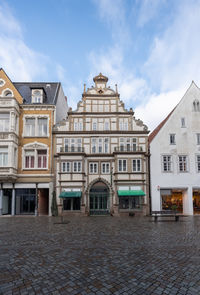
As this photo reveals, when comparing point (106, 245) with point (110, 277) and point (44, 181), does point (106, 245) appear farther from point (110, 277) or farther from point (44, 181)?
point (44, 181)

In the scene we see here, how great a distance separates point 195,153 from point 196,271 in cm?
2259

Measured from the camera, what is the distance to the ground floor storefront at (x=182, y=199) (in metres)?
25.9

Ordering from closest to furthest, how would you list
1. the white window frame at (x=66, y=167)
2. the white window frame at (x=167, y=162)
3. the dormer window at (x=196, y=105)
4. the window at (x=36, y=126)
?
the white window frame at (x=66, y=167), the white window frame at (x=167, y=162), the window at (x=36, y=126), the dormer window at (x=196, y=105)

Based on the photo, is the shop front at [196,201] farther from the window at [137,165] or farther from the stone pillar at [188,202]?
the window at [137,165]

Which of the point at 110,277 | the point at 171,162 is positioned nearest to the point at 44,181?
the point at 171,162

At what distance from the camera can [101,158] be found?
26.4 metres

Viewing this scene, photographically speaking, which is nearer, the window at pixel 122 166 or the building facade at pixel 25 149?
the building facade at pixel 25 149

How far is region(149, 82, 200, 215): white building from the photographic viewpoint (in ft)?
85.7

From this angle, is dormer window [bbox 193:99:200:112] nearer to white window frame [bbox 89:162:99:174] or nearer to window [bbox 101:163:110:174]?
window [bbox 101:163:110:174]

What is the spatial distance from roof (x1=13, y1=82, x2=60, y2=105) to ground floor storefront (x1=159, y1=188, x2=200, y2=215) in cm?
1805

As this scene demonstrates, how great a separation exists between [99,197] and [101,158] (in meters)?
4.65

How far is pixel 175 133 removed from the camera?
27.4 metres

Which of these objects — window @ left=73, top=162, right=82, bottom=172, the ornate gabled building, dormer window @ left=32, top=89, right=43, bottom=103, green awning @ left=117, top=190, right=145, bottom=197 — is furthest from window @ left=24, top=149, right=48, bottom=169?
green awning @ left=117, top=190, right=145, bottom=197

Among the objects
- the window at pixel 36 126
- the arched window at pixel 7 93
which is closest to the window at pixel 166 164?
the window at pixel 36 126
